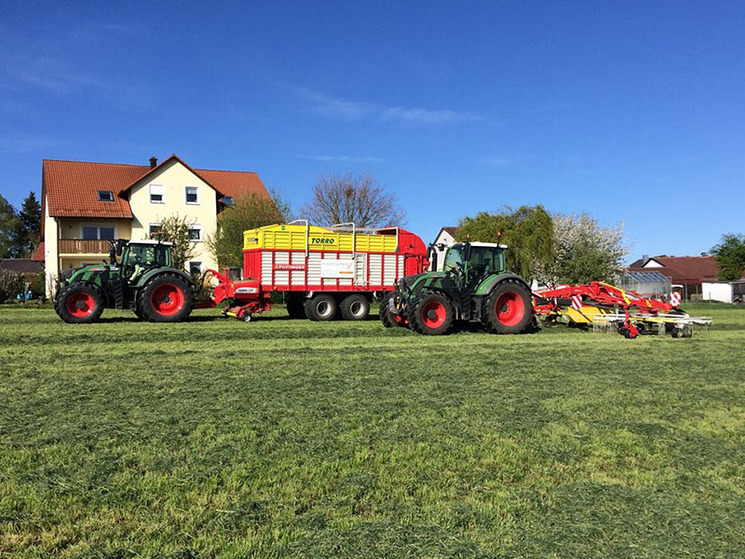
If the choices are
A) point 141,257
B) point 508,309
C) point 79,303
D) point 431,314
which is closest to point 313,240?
point 141,257

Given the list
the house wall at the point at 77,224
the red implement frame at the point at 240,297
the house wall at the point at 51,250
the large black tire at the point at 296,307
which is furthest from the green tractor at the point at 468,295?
the house wall at the point at 77,224

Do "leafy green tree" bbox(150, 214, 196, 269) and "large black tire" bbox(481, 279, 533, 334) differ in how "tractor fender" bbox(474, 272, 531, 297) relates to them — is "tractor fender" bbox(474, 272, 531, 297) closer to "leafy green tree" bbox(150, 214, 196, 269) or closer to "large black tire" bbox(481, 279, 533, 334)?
"large black tire" bbox(481, 279, 533, 334)

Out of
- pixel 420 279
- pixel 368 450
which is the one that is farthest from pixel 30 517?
pixel 420 279

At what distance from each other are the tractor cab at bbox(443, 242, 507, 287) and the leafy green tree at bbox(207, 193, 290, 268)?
18008mm

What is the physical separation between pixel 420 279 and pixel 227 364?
6275mm

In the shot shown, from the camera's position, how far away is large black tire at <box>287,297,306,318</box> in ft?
62.5

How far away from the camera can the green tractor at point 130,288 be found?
615 inches

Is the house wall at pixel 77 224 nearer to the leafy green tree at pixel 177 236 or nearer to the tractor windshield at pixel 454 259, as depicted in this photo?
the leafy green tree at pixel 177 236

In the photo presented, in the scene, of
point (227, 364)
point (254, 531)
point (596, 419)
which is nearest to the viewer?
point (254, 531)

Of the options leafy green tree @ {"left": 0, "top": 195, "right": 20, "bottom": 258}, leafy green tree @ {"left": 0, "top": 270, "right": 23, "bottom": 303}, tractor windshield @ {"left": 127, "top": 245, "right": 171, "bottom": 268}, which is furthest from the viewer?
leafy green tree @ {"left": 0, "top": 195, "right": 20, "bottom": 258}

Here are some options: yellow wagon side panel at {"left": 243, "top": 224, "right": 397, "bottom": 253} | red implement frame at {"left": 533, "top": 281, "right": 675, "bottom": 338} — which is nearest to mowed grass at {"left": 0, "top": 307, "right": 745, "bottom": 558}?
red implement frame at {"left": 533, "top": 281, "right": 675, "bottom": 338}

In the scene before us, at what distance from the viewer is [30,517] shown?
345 centimetres

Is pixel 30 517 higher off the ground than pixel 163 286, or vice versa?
pixel 163 286

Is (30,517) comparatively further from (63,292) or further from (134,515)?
(63,292)
